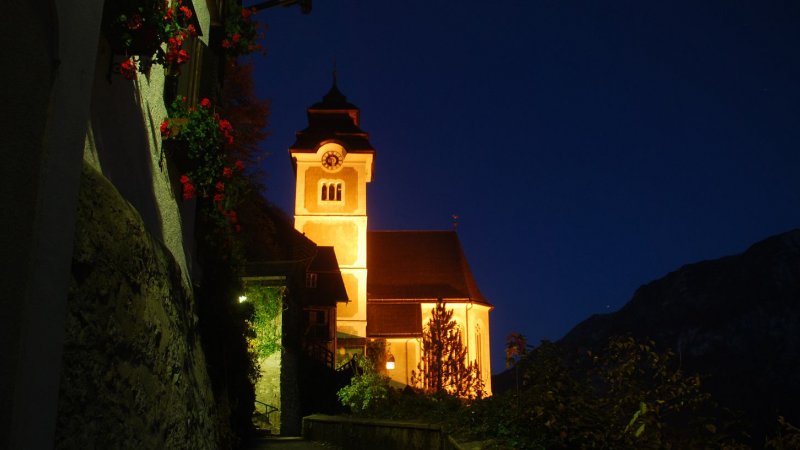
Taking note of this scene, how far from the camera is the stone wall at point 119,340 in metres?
4.20

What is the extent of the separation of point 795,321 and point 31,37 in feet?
374

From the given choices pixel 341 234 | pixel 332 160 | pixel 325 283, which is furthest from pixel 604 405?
pixel 332 160

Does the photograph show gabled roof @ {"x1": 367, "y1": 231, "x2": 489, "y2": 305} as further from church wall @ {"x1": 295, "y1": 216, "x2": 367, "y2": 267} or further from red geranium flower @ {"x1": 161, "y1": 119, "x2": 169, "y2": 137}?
red geranium flower @ {"x1": 161, "y1": 119, "x2": 169, "y2": 137}

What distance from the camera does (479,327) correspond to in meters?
51.3

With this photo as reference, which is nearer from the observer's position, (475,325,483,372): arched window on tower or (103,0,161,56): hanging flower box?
(103,0,161,56): hanging flower box

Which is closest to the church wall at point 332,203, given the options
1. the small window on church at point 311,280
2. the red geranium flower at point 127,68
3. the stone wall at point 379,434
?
the small window on church at point 311,280

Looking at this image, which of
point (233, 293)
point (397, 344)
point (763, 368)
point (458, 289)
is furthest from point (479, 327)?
point (763, 368)

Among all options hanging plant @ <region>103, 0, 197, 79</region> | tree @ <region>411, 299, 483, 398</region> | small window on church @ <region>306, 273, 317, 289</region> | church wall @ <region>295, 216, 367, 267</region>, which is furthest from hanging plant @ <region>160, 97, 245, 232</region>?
church wall @ <region>295, 216, 367, 267</region>

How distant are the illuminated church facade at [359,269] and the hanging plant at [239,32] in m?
35.5

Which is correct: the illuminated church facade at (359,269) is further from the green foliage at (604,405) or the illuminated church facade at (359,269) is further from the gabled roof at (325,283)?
the green foliage at (604,405)

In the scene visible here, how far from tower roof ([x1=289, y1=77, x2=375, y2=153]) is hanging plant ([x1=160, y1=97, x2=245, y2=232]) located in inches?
1591

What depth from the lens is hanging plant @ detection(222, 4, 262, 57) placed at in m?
9.62

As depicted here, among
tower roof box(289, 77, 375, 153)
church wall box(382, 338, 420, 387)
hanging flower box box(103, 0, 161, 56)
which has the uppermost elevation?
tower roof box(289, 77, 375, 153)

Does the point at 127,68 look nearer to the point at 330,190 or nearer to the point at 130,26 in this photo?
the point at 130,26
